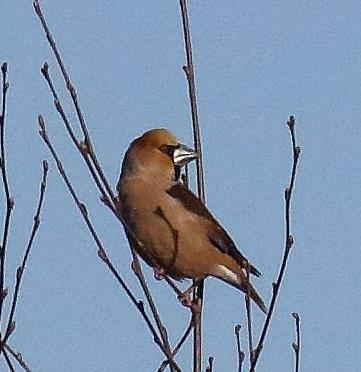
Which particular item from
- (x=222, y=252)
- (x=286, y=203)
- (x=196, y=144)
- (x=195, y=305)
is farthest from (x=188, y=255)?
(x=286, y=203)

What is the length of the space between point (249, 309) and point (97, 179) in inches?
30.7

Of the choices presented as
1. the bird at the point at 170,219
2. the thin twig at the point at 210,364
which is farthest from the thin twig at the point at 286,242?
the bird at the point at 170,219

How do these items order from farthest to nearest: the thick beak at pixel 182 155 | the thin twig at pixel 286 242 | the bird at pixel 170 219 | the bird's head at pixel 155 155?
the bird's head at pixel 155 155 → the thick beak at pixel 182 155 → the bird at pixel 170 219 → the thin twig at pixel 286 242

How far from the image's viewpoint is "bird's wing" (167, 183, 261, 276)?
630cm

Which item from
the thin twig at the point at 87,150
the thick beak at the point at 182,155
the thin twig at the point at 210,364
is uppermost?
the thick beak at the point at 182,155

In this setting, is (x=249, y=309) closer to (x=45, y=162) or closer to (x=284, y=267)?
(x=284, y=267)

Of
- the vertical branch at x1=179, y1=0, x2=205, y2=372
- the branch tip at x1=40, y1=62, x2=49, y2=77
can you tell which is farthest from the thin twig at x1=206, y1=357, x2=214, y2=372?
the branch tip at x1=40, y1=62, x2=49, y2=77

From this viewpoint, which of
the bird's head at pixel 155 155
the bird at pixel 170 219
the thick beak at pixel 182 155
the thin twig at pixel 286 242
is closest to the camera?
the thin twig at pixel 286 242

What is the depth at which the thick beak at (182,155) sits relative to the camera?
6.29 meters

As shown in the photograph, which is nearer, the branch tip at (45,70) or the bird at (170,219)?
the branch tip at (45,70)

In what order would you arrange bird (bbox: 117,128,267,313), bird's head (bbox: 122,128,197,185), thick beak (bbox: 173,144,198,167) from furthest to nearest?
bird's head (bbox: 122,128,197,185)
thick beak (bbox: 173,144,198,167)
bird (bbox: 117,128,267,313)

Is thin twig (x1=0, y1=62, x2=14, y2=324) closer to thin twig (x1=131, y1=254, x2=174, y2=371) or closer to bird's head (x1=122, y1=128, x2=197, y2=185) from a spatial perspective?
thin twig (x1=131, y1=254, x2=174, y2=371)

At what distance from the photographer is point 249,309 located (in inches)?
158

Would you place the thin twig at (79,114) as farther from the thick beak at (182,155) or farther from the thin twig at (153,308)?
the thick beak at (182,155)
